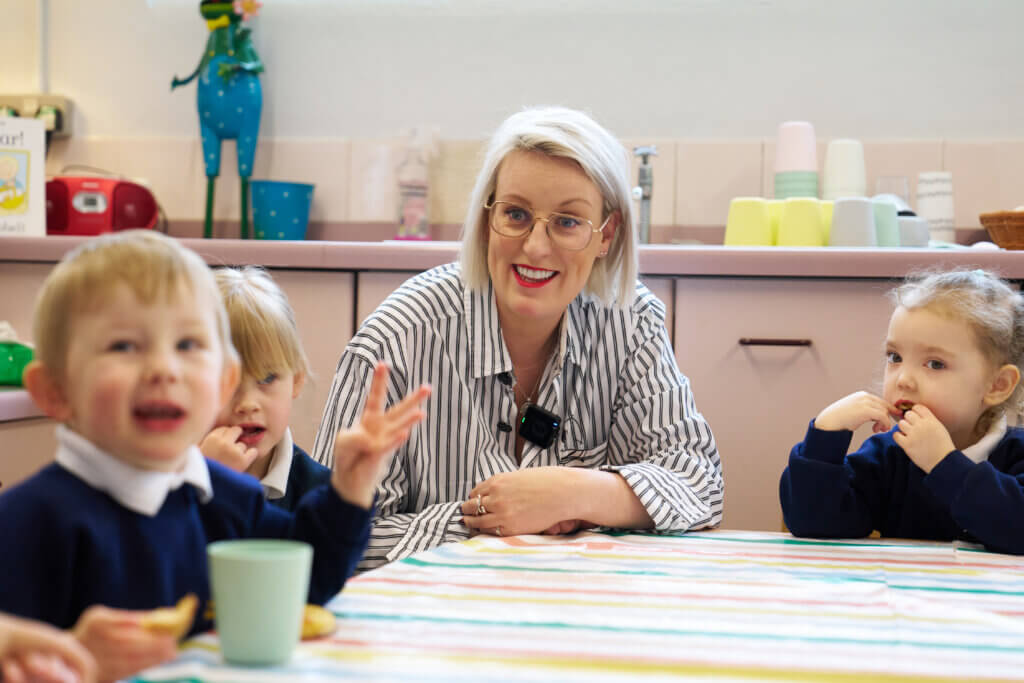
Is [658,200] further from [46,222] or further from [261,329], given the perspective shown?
[261,329]

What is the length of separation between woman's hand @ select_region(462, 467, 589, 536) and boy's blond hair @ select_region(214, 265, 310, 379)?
0.98 feet

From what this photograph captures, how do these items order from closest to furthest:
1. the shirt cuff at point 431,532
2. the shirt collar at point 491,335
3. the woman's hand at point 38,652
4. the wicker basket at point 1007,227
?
the woman's hand at point 38,652 < the shirt cuff at point 431,532 < the shirt collar at point 491,335 < the wicker basket at point 1007,227

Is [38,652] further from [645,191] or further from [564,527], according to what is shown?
[645,191]

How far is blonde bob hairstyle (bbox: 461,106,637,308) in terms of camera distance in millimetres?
1506

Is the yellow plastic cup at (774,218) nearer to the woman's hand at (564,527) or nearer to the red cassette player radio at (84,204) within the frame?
the woman's hand at (564,527)

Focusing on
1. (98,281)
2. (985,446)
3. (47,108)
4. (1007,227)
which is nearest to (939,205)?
(1007,227)

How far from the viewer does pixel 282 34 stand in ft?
10.3

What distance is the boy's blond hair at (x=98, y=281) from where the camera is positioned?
2.23 feet

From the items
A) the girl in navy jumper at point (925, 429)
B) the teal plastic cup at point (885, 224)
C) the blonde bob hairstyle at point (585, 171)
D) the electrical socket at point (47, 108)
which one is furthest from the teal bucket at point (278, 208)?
the girl in navy jumper at point (925, 429)

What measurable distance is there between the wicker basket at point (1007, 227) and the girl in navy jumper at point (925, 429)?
0.98 meters

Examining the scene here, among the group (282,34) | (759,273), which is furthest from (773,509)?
(282,34)

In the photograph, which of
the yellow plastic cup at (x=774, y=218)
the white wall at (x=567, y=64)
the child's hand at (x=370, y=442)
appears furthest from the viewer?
the white wall at (x=567, y=64)

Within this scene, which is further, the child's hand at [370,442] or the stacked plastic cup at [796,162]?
the stacked plastic cup at [796,162]

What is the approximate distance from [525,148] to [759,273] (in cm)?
88
